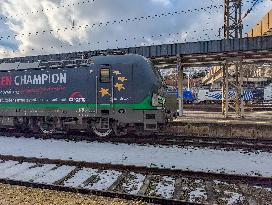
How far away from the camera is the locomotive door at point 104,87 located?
13.8 m

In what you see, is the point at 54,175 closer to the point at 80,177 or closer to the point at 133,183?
the point at 80,177

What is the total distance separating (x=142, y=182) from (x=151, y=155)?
3.29m

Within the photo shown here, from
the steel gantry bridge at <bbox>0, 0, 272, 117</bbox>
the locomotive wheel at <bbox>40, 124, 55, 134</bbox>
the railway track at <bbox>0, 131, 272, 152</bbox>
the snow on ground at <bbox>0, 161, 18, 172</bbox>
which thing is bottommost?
the snow on ground at <bbox>0, 161, 18, 172</bbox>

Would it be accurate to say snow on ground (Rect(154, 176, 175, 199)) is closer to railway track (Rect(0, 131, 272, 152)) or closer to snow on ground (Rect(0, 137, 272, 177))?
snow on ground (Rect(0, 137, 272, 177))

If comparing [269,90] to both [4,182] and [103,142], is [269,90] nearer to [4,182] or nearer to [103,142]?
[103,142]

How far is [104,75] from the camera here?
1389 cm

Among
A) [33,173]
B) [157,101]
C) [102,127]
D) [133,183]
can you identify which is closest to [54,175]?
[33,173]

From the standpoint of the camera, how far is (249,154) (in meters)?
11.1

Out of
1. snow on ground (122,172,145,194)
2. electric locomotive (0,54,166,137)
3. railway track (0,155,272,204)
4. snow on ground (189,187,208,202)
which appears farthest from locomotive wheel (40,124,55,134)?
snow on ground (189,187,208,202)

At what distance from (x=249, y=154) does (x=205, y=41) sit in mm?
10789

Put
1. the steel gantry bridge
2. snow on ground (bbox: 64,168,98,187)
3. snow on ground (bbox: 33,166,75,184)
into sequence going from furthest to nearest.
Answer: the steel gantry bridge, snow on ground (bbox: 33,166,75,184), snow on ground (bbox: 64,168,98,187)

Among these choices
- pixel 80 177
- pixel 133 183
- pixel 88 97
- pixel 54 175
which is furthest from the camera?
pixel 88 97

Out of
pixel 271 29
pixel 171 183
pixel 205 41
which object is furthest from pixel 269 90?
pixel 171 183

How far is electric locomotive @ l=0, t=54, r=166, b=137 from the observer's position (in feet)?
43.8
